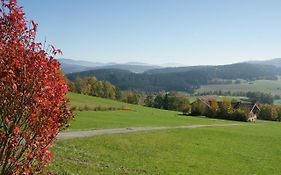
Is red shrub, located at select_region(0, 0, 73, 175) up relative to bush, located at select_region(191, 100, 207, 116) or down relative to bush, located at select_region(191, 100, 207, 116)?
up

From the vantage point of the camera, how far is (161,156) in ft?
104

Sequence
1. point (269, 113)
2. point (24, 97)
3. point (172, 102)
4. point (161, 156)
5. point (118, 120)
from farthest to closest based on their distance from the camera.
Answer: point (172, 102)
point (269, 113)
point (118, 120)
point (161, 156)
point (24, 97)

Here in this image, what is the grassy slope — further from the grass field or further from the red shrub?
the red shrub

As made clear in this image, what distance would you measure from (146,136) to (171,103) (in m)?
108

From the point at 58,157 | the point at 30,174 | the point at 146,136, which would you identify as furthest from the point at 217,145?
the point at 30,174

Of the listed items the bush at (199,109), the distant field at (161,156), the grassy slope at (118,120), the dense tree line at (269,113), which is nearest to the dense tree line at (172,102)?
the dense tree line at (269,113)

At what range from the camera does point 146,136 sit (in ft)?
140

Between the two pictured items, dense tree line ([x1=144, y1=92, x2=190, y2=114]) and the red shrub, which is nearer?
the red shrub

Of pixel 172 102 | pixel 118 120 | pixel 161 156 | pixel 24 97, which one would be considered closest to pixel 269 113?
pixel 172 102

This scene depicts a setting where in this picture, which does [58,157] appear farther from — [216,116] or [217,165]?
[216,116]

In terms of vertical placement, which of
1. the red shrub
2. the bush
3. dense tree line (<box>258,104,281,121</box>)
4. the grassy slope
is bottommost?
dense tree line (<box>258,104,281,121</box>)

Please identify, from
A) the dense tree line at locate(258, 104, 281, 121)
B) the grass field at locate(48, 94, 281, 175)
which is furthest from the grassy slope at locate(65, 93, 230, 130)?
the dense tree line at locate(258, 104, 281, 121)

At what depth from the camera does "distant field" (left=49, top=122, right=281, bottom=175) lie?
24.1 m

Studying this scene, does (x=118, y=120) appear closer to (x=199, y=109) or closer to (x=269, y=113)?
(x=199, y=109)
